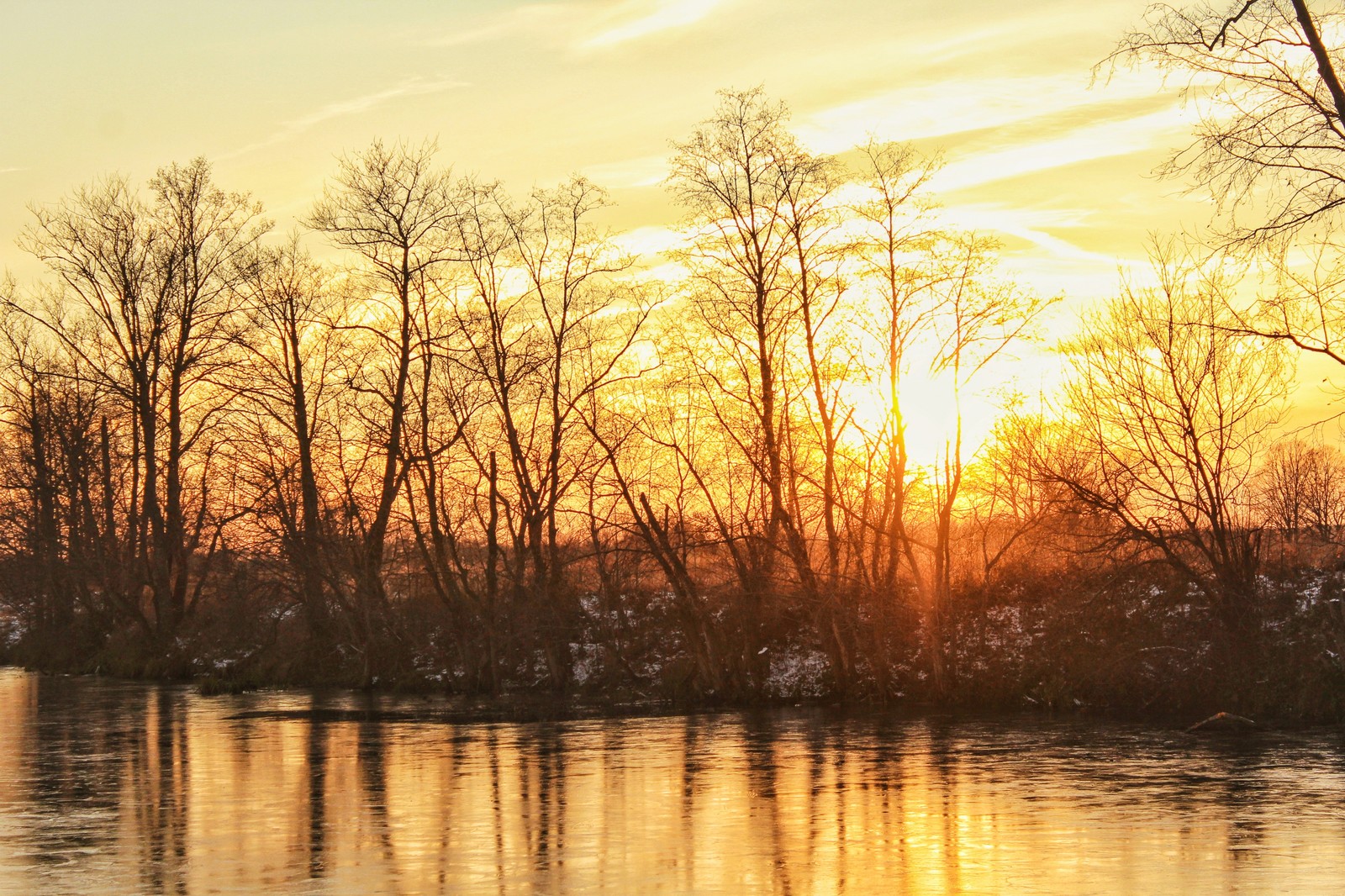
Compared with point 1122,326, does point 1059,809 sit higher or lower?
lower

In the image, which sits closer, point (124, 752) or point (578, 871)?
point (578, 871)

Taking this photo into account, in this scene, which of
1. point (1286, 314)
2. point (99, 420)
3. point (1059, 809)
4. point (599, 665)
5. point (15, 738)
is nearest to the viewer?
point (1059, 809)

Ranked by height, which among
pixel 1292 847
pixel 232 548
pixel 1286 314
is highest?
pixel 1286 314

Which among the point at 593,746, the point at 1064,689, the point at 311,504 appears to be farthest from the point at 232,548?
the point at 1064,689

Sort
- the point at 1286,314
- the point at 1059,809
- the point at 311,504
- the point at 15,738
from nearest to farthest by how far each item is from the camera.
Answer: the point at 1059,809
the point at 1286,314
the point at 15,738
the point at 311,504

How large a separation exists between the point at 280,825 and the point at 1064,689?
20.1 metres

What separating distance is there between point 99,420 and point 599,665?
2998 cm

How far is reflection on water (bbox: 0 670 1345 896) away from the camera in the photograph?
48.1ft

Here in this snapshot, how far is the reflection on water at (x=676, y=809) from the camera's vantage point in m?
14.6

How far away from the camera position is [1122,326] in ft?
102

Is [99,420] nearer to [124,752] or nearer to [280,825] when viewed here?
[124,752]

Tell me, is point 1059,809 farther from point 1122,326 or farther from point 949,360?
point 949,360

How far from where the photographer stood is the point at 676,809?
1941 cm

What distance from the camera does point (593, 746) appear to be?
89.1ft
